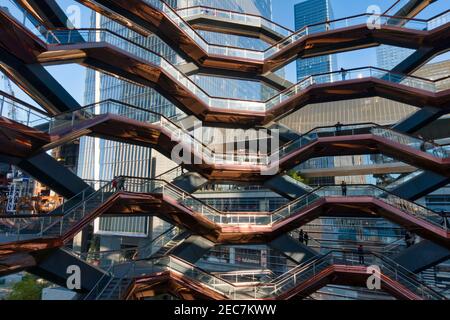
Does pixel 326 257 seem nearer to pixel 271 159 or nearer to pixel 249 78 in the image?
pixel 271 159

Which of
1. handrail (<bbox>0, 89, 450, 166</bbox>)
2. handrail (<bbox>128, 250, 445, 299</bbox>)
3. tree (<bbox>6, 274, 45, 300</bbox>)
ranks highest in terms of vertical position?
handrail (<bbox>0, 89, 450, 166</bbox>)

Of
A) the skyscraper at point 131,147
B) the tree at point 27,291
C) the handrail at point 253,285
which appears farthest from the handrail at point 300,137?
Result: the tree at point 27,291

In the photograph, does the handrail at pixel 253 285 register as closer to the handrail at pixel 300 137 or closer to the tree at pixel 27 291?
the handrail at pixel 300 137

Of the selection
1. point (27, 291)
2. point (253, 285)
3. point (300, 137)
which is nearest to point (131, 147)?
point (27, 291)

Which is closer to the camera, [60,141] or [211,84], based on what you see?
[60,141]

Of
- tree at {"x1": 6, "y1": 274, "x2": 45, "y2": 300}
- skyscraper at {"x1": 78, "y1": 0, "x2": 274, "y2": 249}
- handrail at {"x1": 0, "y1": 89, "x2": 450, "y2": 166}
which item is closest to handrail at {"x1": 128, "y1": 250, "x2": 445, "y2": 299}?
handrail at {"x1": 0, "y1": 89, "x2": 450, "y2": 166}

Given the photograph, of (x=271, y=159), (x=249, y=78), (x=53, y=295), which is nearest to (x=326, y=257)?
(x=271, y=159)

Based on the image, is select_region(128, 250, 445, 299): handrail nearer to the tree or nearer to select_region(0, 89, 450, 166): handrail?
select_region(0, 89, 450, 166): handrail

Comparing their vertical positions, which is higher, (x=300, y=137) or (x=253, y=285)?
(x=300, y=137)

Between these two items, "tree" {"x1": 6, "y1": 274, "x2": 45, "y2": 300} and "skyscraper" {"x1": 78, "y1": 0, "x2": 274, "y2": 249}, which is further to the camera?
"skyscraper" {"x1": 78, "y1": 0, "x2": 274, "y2": 249}

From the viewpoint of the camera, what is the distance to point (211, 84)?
53.4 meters

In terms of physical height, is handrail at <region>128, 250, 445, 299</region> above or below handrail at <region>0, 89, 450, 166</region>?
below

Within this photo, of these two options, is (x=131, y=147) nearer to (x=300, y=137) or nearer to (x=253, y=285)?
(x=300, y=137)
